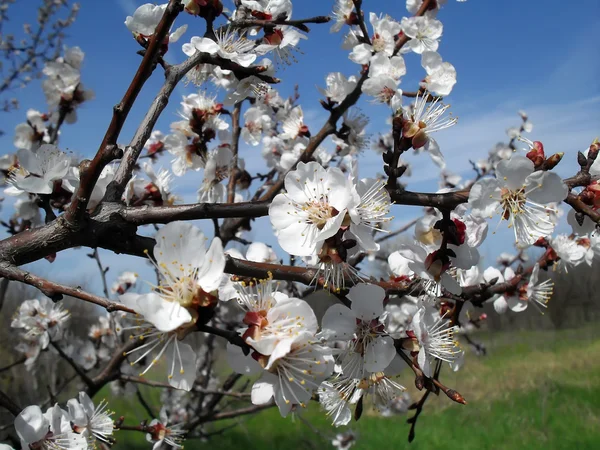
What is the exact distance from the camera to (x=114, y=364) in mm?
1925

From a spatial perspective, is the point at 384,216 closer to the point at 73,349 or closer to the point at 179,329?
the point at 179,329

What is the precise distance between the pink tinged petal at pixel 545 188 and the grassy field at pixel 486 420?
254 cm

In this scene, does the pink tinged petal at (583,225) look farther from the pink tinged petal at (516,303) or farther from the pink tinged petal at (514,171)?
the pink tinged petal at (516,303)

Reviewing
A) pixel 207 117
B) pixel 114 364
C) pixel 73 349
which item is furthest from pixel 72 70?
pixel 73 349

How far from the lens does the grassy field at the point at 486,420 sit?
4.73 metres

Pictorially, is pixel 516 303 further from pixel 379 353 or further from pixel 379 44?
pixel 379 44

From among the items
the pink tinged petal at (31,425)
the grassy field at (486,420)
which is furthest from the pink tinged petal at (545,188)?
the grassy field at (486,420)

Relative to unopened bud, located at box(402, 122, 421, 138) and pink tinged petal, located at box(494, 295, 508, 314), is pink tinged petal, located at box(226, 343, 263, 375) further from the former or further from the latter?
pink tinged petal, located at box(494, 295, 508, 314)

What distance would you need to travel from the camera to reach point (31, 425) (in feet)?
4.15

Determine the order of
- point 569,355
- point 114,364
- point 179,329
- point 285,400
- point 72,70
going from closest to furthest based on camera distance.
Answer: point 179,329, point 285,400, point 114,364, point 72,70, point 569,355

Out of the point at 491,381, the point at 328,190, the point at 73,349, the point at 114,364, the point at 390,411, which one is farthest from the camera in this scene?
the point at 491,381

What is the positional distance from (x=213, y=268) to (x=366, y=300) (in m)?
0.40

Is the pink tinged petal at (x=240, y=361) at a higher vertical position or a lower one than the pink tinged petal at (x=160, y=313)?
lower

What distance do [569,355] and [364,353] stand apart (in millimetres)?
10133
